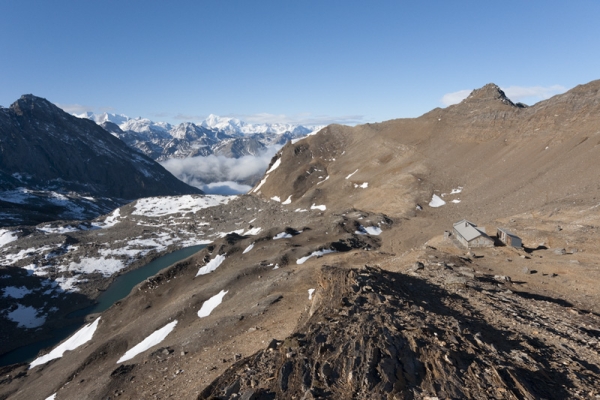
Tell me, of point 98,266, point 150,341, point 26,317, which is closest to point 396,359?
point 150,341

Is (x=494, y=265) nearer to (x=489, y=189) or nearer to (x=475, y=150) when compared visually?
(x=489, y=189)

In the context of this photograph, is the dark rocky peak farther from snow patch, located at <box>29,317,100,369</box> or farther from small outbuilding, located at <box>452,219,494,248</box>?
snow patch, located at <box>29,317,100,369</box>

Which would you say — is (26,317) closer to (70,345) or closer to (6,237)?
(70,345)

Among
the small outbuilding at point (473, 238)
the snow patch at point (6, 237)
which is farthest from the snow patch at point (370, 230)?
the snow patch at point (6, 237)

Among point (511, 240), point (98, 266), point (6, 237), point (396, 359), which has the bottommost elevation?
point (98, 266)

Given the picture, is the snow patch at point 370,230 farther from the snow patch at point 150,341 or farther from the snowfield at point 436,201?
the snow patch at point 150,341

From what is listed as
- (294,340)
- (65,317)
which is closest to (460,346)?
(294,340)
